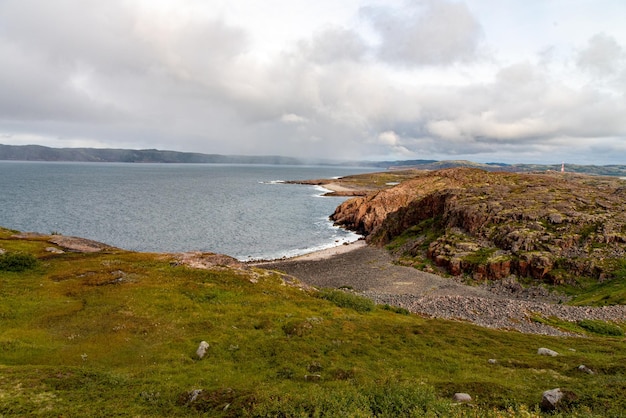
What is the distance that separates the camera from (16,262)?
39.5m

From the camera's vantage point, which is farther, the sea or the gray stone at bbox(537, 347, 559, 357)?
the sea

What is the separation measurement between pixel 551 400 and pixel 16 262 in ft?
164

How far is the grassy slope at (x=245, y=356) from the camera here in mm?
16406

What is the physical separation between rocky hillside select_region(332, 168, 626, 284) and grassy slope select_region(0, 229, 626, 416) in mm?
37261

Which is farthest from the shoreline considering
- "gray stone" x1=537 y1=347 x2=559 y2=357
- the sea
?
"gray stone" x1=537 y1=347 x2=559 y2=357

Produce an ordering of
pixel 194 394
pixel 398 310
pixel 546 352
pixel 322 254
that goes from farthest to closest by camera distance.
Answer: pixel 322 254 → pixel 398 310 → pixel 546 352 → pixel 194 394

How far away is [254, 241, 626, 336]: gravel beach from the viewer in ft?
143

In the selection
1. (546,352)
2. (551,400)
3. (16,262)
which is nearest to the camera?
(551,400)

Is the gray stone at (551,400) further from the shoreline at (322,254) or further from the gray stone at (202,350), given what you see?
the shoreline at (322,254)

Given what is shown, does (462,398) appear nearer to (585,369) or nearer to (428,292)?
(585,369)

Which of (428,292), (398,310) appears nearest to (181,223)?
(428,292)

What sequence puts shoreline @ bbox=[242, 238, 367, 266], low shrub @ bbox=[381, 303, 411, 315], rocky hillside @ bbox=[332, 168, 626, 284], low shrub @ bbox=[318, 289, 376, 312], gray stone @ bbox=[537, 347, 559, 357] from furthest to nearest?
shoreline @ bbox=[242, 238, 367, 266], rocky hillside @ bbox=[332, 168, 626, 284], low shrub @ bbox=[381, 303, 411, 315], low shrub @ bbox=[318, 289, 376, 312], gray stone @ bbox=[537, 347, 559, 357]

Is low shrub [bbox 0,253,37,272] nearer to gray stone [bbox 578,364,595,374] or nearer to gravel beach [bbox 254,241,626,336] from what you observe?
gravel beach [bbox 254,241,626,336]

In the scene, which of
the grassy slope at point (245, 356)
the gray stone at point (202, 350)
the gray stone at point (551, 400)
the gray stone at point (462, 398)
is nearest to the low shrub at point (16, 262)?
the grassy slope at point (245, 356)
